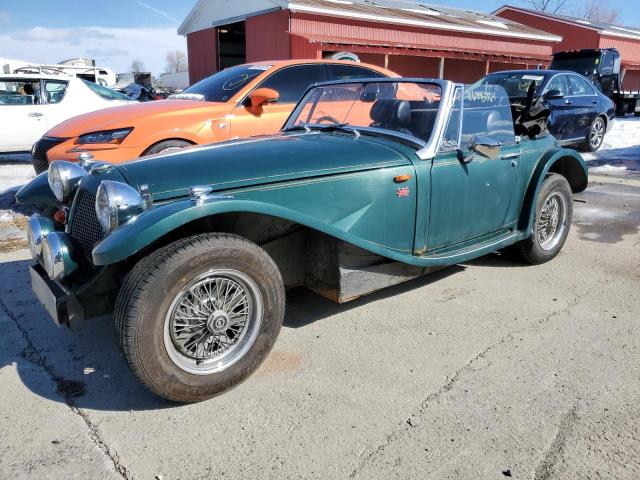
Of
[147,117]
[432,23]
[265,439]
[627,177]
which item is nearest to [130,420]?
[265,439]

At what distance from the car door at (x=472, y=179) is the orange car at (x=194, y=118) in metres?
2.30

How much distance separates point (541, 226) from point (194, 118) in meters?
3.65

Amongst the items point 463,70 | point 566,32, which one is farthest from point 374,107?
point 566,32

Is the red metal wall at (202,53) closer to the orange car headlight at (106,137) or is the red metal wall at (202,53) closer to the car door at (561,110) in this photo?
the car door at (561,110)

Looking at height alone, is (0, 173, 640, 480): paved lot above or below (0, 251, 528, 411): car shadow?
above

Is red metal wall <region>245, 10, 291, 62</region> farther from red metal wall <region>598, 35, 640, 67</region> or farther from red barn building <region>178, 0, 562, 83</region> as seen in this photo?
red metal wall <region>598, 35, 640, 67</region>

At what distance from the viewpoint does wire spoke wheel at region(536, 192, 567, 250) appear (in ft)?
14.8

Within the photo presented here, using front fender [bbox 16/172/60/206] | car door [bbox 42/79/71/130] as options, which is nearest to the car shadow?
front fender [bbox 16/172/60/206]

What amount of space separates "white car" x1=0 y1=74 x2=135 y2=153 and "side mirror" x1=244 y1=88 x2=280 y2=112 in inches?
198

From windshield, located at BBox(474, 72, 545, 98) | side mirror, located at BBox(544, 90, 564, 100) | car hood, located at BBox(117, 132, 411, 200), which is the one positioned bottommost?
car hood, located at BBox(117, 132, 411, 200)

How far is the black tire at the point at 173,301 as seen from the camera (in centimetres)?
228

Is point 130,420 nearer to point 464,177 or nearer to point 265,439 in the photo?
point 265,439

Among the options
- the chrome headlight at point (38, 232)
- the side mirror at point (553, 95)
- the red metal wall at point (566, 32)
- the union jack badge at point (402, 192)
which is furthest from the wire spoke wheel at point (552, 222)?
the red metal wall at point (566, 32)

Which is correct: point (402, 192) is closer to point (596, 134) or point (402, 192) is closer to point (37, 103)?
point (37, 103)
